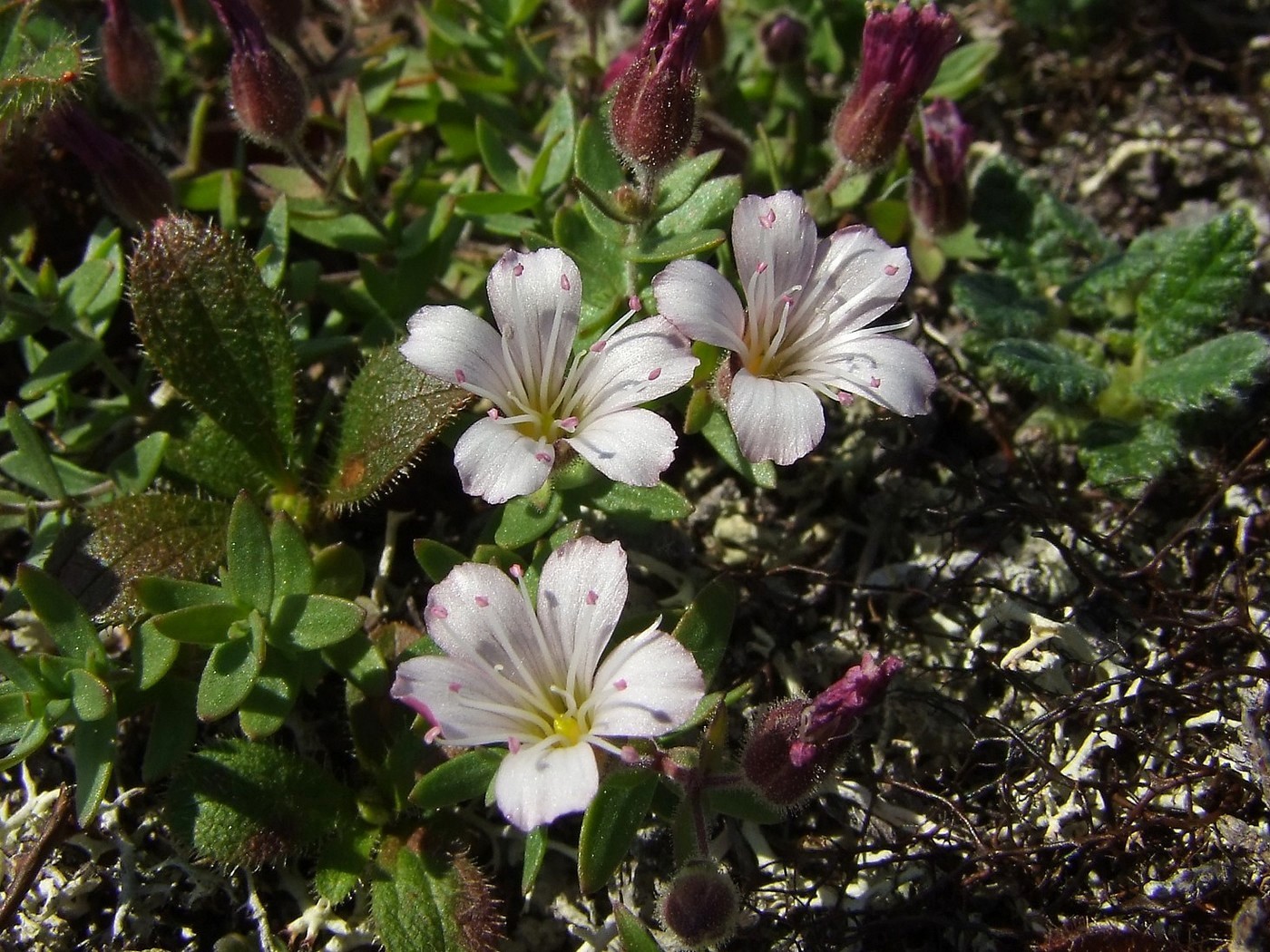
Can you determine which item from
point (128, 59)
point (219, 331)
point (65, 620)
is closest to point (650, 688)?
point (65, 620)

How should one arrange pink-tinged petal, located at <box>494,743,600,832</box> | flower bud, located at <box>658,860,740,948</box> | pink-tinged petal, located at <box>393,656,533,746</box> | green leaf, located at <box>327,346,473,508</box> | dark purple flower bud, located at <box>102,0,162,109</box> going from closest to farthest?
pink-tinged petal, located at <box>494,743,600,832</box> → pink-tinged petal, located at <box>393,656,533,746</box> → flower bud, located at <box>658,860,740,948</box> → green leaf, located at <box>327,346,473,508</box> → dark purple flower bud, located at <box>102,0,162,109</box>

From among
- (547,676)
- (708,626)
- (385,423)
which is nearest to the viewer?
(547,676)

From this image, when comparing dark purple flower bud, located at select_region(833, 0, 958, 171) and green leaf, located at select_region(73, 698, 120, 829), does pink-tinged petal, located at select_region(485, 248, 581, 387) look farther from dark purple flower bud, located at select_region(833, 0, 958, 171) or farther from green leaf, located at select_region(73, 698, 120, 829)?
green leaf, located at select_region(73, 698, 120, 829)

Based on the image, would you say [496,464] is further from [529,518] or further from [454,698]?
[454,698]

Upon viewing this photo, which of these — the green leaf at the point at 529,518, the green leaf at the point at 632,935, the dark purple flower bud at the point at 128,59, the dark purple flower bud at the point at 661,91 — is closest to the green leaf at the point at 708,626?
the green leaf at the point at 529,518

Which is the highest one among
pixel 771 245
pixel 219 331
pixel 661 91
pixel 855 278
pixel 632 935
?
pixel 661 91

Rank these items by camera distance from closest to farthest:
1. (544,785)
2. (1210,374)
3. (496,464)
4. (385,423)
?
1. (544,785)
2. (496,464)
3. (385,423)
4. (1210,374)

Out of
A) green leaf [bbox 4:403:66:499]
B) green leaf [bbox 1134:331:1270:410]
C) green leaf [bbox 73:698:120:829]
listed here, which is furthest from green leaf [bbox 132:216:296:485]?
green leaf [bbox 1134:331:1270:410]

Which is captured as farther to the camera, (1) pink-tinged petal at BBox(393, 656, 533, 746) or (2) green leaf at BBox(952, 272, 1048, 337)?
(2) green leaf at BBox(952, 272, 1048, 337)
